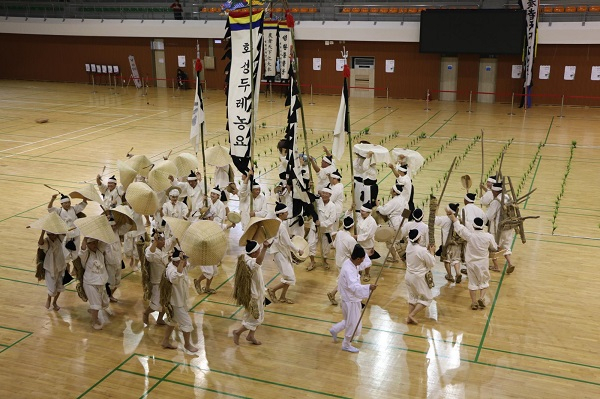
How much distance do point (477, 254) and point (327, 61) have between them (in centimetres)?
2365

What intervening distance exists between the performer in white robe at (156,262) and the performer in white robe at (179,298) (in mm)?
268

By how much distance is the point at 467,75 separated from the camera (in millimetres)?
29812

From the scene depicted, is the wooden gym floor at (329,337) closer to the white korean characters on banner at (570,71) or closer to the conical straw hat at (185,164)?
the conical straw hat at (185,164)

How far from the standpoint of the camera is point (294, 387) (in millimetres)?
8055

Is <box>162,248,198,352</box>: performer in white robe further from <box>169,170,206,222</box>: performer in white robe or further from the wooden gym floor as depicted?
<box>169,170,206,222</box>: performer in white robe

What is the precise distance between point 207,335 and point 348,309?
213cm

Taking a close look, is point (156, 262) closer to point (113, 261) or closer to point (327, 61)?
point (113, 261)

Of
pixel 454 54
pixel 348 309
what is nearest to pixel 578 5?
pixel 454 54

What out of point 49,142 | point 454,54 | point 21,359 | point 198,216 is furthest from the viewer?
point 454,54

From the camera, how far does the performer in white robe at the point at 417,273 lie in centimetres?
940

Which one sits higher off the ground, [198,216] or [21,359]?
[198,216]

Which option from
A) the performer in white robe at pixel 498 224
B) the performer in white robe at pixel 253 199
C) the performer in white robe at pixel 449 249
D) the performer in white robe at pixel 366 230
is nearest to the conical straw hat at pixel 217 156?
the performer in white robe at pixel 253 199

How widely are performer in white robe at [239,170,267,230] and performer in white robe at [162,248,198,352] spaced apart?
2.60 m

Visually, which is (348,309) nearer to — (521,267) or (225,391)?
(225,391)
